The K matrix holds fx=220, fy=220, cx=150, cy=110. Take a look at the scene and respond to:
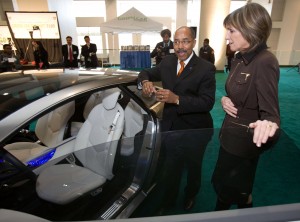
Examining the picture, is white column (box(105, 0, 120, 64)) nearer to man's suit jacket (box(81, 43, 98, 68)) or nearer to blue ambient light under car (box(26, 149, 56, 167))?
man's suit jacket (box(81, 43, 98, 68))

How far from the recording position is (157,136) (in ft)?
5.13

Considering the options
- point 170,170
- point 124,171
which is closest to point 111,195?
point 124,171

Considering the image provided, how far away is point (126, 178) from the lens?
151 centimetres

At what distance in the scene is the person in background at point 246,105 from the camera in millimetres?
962

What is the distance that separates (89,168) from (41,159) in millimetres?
468

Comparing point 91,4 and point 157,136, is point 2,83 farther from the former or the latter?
point 91,4

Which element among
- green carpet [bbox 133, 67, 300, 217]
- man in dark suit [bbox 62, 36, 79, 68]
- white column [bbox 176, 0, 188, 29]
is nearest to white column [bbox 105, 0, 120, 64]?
white column [bbox 176, 0, 188, 29]

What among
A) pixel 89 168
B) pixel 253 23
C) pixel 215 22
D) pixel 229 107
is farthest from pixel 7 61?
pixel 215 22

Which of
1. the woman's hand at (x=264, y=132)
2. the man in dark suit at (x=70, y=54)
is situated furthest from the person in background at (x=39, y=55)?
the woman's hand at (x=264, y=132)

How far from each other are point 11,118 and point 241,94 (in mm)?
1084

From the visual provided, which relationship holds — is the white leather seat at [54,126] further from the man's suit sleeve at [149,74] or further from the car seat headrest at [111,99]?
the man's suit sleeve at [149,74]

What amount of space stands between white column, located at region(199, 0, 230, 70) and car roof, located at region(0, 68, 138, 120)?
8.67 m

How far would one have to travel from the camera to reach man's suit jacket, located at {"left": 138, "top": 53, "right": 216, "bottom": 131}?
5.02 ft

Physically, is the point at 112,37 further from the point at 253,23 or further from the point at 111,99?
the point at 253,23
